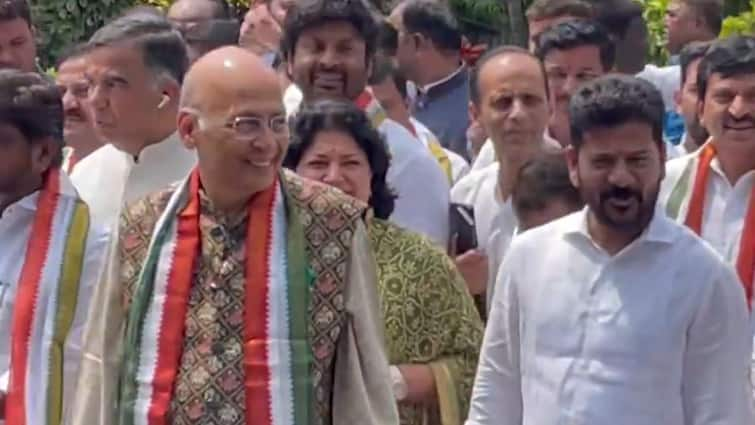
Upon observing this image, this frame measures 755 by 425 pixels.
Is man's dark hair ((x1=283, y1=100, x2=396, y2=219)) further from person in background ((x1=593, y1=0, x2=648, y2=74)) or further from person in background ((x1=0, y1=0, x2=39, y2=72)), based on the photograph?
person in background ((x1=593, y1=0, x2=648, y2=74))

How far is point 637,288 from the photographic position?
510 cm

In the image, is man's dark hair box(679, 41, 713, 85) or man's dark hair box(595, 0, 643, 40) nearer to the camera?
man's dark hair box(679, 41, 713, 85)

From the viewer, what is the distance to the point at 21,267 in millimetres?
5324

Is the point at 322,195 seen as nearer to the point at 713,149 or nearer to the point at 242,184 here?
the point at 242,184

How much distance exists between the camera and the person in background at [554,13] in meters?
8.60

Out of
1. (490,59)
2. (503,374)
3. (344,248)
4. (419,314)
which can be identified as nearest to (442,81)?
(490,59)

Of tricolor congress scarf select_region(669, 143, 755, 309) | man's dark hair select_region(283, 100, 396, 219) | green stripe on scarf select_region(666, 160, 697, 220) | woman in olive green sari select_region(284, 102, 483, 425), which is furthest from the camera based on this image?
green stripe on scarf select_region(666, 160, 697, 220)

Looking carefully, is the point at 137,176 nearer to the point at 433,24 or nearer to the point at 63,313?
the point at 63,313

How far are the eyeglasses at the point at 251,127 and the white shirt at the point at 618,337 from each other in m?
0.95

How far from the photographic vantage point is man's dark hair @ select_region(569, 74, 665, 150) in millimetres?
5199

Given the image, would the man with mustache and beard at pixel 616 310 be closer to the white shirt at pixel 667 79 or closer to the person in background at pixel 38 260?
the person in background at pixel 38 260

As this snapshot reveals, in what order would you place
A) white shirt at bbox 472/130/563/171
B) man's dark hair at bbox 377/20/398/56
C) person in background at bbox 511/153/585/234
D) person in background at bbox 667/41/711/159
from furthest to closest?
1. man's dark hair at bbox 377/20/398/56
2. white shirt at bbox 472/130/563/171
3. person in background at bbox 667/41/711/159
4. person in background at bbox 511/153/585/234

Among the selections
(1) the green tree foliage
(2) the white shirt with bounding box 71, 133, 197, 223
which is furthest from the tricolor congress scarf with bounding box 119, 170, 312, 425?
(1) the green tree foliage

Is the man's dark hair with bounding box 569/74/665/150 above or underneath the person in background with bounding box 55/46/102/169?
underneath
